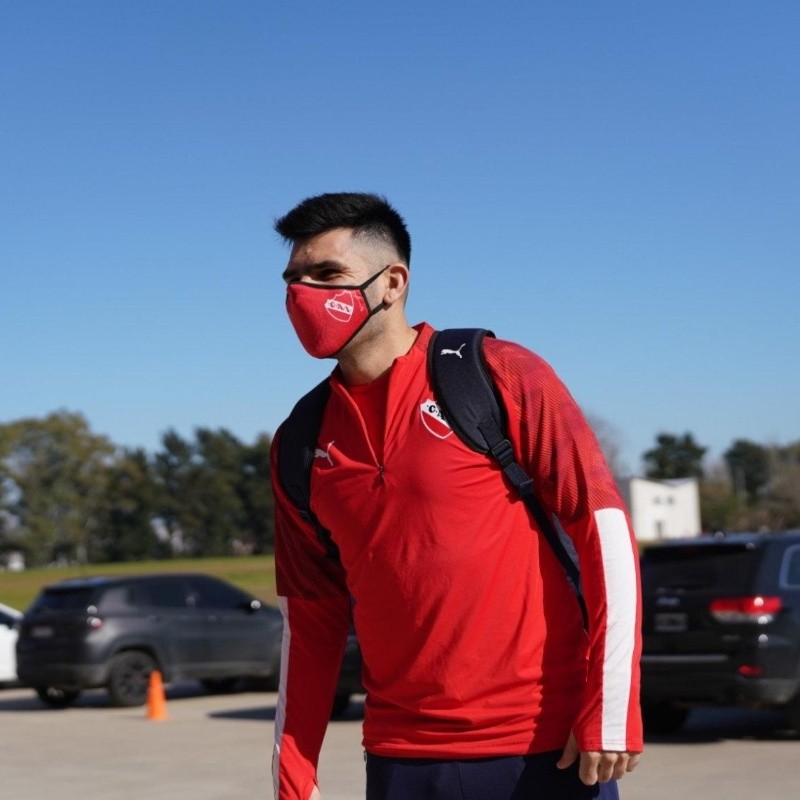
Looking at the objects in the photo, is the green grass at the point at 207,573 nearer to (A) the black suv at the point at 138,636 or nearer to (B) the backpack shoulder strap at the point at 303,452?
(A) the black suv at the point at 138,636

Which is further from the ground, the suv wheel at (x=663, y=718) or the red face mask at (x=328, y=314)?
the red face mask at (x=328, y=314)

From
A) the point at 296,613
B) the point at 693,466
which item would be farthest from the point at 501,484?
the point at 693,466

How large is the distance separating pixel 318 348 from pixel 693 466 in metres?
163

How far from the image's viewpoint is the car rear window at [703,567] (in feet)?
39.2

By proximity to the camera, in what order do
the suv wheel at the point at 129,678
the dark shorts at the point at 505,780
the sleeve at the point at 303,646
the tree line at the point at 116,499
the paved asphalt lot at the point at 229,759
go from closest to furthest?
the dark shorts at the point at 505,780 < the sleeve at the point at 303,646 < the paved asphalt lot at the point at 229,759 < the suv wheel at the point at 129,678 < the tree line at the point at 116,499

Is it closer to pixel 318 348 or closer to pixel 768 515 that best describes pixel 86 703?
pixel 318 348

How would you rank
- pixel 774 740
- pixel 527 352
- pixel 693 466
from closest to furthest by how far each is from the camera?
pixel 527 352 → pixel 774 740 → pixel 693 466

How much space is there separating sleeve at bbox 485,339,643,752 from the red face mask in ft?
1.23

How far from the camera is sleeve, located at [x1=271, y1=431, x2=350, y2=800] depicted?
Answer: 334 cm

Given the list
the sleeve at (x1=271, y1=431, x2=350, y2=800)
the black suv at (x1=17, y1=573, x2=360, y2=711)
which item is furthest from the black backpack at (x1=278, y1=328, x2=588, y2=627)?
the black suv at (x1=17, y1=573, x2=360, y2=711)

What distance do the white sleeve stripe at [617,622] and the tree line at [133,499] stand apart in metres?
119

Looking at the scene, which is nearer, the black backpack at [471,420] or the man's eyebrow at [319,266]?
the black backpack at [471,420]

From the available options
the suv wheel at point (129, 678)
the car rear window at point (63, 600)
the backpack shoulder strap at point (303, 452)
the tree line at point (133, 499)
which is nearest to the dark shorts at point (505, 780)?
the backpack shoulder strap at point (303, 452)

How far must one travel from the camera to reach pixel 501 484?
116 inches
